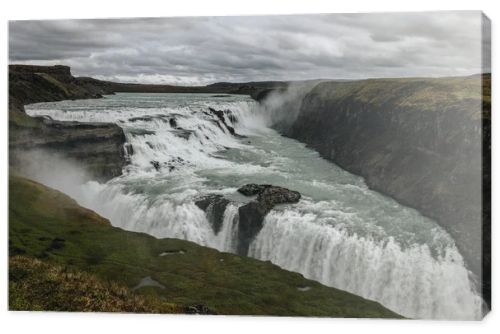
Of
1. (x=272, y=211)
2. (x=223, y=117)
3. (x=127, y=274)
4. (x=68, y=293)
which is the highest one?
(x=223, y=117)

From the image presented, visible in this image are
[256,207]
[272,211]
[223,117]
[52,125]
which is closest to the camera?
[272,211]

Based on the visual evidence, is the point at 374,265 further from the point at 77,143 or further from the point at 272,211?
the point at 77,143

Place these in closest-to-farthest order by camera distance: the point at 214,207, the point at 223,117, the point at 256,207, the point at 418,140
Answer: the point at 418,140 → the point at 256,207 → the point at 214,207 → the point at 223,117

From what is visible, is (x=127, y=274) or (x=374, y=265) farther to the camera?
(x=127, y=274)

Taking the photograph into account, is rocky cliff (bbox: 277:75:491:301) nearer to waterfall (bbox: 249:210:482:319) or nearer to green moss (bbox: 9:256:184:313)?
waterfall (bbox: 249:210:482:319)

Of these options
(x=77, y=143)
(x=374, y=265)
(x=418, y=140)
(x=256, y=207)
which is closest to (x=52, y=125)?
(x=77, y=143)

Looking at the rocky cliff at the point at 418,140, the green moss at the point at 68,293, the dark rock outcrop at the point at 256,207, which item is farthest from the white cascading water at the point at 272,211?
the green moss at the point at 68,293

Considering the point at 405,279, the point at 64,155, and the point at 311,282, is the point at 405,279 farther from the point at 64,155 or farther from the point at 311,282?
the point at 64,155
